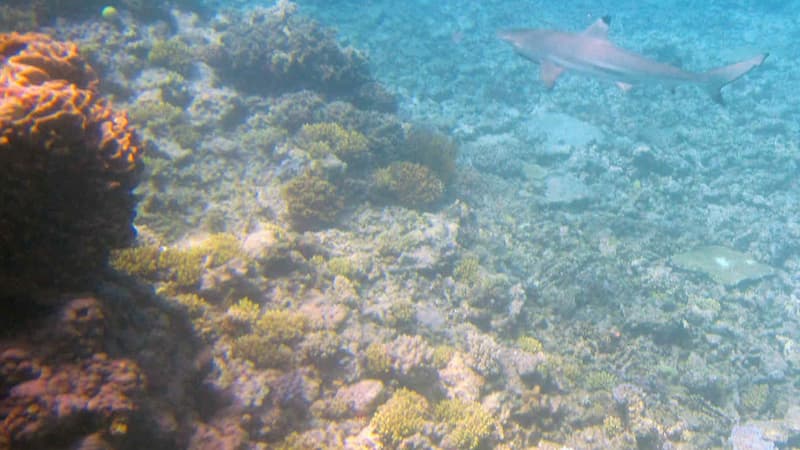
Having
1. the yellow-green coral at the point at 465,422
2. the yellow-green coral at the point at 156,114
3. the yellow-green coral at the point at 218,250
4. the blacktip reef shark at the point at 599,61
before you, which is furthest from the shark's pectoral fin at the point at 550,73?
the yellow-green coral at the point at 156,114

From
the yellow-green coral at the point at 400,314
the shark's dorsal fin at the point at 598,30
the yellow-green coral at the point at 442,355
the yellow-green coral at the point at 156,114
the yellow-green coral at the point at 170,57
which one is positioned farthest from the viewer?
the yellow-green coral at the point at 170,57

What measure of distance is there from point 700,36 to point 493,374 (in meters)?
22.7

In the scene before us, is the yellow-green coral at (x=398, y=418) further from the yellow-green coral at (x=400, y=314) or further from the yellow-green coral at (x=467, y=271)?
the yellow-green coral at (x=467, y=271)

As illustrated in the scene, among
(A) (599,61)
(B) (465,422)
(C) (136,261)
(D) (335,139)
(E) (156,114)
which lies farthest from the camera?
(A) (599,61)

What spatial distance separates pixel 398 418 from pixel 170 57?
9.69 m

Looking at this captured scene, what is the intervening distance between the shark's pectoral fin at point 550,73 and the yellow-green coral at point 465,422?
730cm

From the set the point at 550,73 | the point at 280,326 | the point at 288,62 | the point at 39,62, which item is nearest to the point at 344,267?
the point at 280,326

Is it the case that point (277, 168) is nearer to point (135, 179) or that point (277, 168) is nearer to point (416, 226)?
point (416, 226)

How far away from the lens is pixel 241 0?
2022 centimetres

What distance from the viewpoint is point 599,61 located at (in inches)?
359

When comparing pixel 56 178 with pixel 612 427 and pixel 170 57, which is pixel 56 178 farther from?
pixel 170 57

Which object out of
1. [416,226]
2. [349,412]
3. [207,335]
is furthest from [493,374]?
[207,335]

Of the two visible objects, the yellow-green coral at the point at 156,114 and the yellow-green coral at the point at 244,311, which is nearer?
→ the yellow-green coral at the point at 244,311

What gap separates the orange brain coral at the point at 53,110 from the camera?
3.01 m
